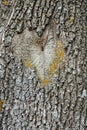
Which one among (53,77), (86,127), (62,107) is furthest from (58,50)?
(86,127)

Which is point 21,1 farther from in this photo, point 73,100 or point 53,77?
point 73,100

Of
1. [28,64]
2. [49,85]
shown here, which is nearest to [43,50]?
[28,64]

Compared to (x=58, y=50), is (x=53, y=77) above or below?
below

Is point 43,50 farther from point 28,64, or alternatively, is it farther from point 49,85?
point 49,85
